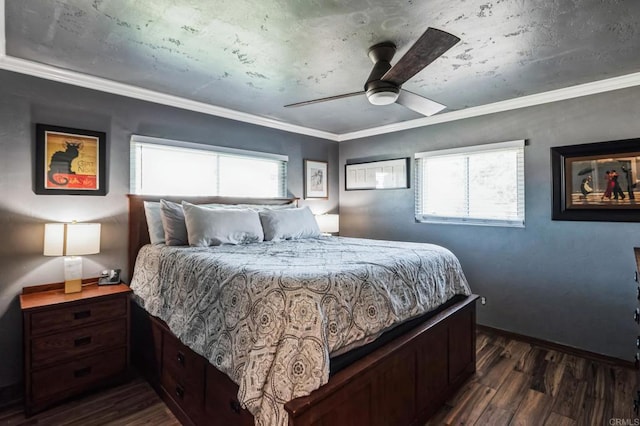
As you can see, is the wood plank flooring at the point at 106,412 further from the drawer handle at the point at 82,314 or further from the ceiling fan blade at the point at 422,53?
the ceiling fan blade at the point at 422,53

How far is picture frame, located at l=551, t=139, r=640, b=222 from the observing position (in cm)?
270

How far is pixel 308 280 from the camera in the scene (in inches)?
60.2

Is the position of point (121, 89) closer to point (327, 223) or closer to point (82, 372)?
point (82, 372)

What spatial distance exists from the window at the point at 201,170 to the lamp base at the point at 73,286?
90 cm

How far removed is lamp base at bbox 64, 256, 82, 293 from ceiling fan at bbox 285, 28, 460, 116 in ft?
8.32

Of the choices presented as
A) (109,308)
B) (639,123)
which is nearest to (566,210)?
(639,123)

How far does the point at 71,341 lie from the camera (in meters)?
2.28

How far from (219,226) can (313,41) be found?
5.33ft

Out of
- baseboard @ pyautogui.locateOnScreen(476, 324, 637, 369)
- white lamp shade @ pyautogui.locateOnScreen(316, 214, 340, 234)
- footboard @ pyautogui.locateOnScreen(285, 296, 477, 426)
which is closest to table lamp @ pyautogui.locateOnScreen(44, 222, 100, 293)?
footboard @ pyautogui.locateOnScreen(285, 296, 477, 426)

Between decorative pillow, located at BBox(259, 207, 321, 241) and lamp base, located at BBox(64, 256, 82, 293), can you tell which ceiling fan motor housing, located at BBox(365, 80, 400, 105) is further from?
lamp base, located at BBox(64, 256, 82, 293)

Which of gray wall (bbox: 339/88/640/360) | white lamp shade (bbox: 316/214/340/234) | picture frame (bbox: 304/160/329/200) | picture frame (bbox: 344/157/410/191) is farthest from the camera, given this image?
picture frame (bbox: 304/160/329/200)

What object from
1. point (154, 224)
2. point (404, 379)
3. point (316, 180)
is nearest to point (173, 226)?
point (154, 224)

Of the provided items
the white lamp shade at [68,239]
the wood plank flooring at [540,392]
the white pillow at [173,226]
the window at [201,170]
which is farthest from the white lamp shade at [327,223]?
the white lamp shade at [68,239]

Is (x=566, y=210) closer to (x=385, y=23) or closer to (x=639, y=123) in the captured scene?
(x=639, y=123)
